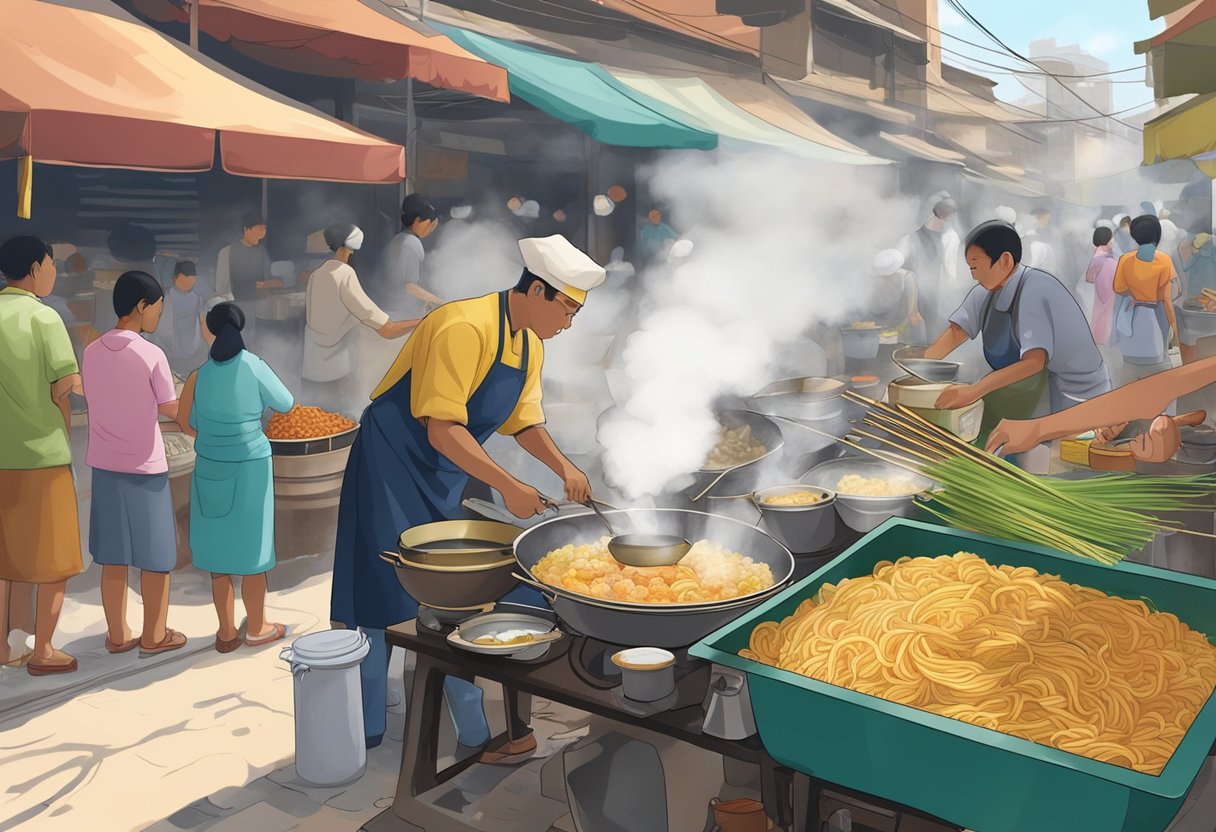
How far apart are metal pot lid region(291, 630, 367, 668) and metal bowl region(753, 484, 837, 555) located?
1.62m

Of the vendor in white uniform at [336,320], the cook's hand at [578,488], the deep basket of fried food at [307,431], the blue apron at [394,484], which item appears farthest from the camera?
the vendor in white uniform at [336,320]

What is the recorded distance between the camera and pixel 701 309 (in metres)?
10.5

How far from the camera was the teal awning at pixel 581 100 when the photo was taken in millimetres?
10266

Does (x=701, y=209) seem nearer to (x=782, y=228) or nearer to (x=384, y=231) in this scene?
(x=782, y=228)

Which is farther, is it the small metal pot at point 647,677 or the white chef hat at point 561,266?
the white chef hat at point 561,266

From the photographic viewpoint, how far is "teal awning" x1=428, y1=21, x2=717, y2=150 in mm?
10266

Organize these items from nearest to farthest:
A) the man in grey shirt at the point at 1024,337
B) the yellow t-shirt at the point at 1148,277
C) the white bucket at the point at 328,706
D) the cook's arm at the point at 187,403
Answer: the white bucket at the point at 328,706
the man in grey shirt at the point at 1024,337
the cook's arm at the point at 187,403
the yellow t-shirt at the point at 1148,277

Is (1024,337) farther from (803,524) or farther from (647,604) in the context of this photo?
(647,604)

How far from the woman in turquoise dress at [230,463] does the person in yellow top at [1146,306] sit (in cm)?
828

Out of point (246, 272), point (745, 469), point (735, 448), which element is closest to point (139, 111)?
point (735, 448)

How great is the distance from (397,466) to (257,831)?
1404 mm

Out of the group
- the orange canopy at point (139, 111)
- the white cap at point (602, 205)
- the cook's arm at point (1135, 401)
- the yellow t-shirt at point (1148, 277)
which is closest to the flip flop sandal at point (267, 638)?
the orange canopy at point (139, 111)

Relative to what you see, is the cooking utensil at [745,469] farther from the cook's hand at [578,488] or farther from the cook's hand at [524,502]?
the cook's hand at [524,502]

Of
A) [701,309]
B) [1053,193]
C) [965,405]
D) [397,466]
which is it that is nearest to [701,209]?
[701,309]
